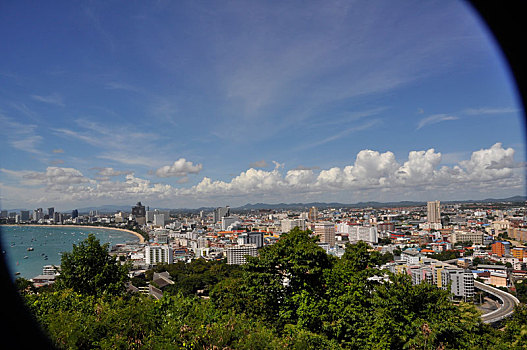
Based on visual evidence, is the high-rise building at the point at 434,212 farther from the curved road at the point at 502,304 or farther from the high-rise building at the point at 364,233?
the curved road at the point at 502,304

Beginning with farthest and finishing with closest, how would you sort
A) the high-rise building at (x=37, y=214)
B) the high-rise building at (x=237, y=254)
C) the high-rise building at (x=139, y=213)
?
1. the high-rise building at (x=139, y=213)
2. the high-rise building at (x=37, y=214)
3. the high-rise building at (x=237, y=254)

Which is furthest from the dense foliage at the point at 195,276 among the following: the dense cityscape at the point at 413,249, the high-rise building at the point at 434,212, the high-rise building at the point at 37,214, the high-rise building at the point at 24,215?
the high-rise building at the point at 37,214

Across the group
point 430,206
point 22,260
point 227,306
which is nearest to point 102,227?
point 22,260

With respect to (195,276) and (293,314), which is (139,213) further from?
(293,314)

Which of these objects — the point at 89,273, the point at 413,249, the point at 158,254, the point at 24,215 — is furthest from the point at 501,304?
the point at 24,215

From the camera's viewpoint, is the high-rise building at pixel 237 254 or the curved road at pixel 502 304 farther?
the high-rise building at pixel 237 254

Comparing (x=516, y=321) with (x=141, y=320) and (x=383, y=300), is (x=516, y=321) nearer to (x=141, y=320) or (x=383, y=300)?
(x=383, y=300)

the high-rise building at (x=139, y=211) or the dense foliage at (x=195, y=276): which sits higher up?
the high-rise building at (x=139, y=211)

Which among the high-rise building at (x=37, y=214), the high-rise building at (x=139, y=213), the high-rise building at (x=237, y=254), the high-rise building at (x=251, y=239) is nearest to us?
the high-rise building at (x=237, y=254)
